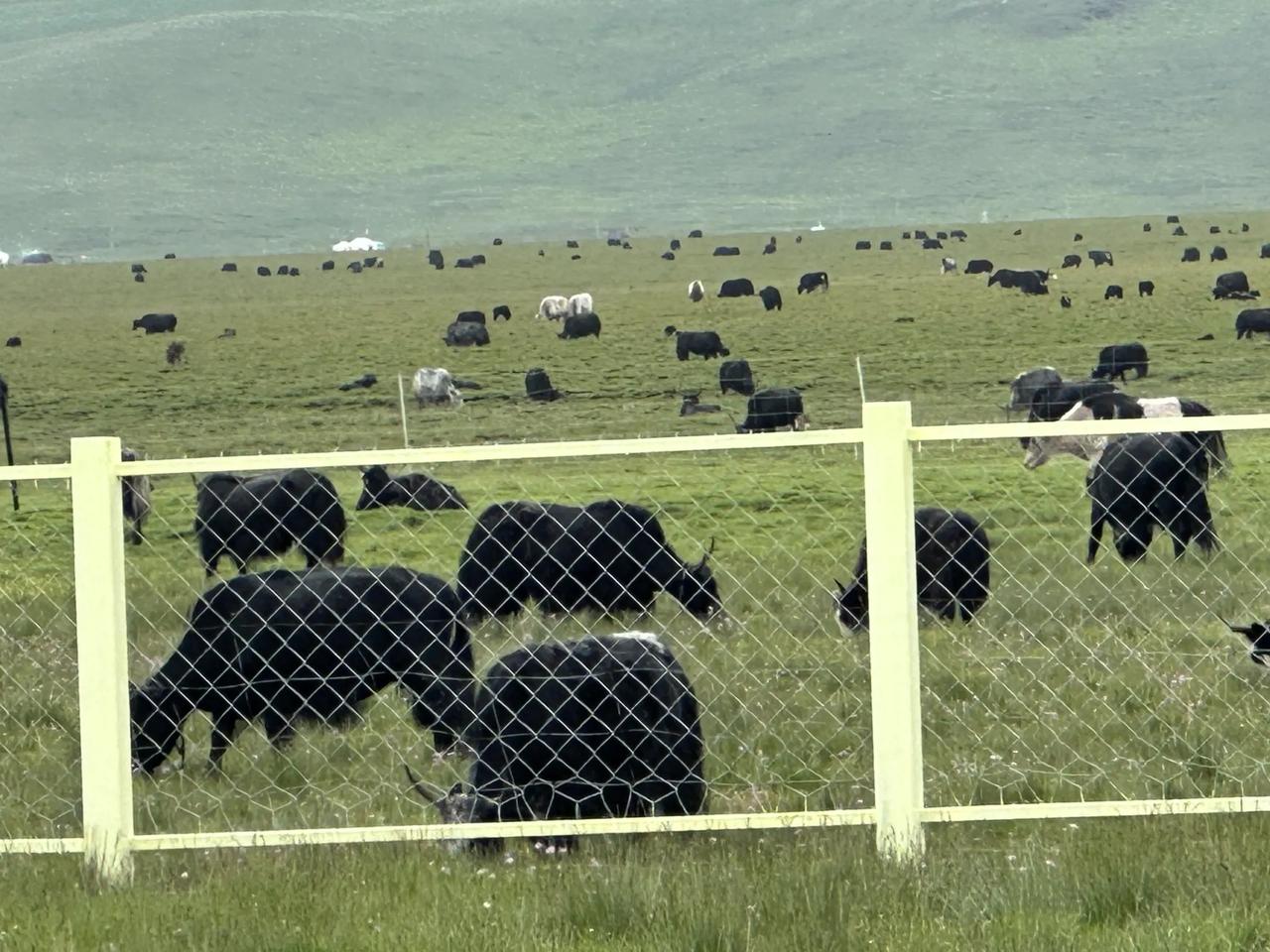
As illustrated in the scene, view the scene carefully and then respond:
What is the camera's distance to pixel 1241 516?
16.1 meters

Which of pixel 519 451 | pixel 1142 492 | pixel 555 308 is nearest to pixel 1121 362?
pixel 1142 492

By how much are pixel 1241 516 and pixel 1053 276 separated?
153 ft

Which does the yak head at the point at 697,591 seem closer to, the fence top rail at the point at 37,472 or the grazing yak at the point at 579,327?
the fence top rail at the point at 37,472

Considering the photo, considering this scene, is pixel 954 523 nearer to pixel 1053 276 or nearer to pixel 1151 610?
pixel 1151 610

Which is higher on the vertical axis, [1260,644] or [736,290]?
[736,290]

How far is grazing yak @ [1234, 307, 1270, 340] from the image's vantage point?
37469 mm

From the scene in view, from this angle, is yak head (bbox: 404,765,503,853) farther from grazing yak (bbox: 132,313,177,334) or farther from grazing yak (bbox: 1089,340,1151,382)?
grazing yak (bbox: 132,313,177,334)

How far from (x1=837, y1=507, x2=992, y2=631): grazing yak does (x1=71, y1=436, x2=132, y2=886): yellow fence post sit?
5.94 meters

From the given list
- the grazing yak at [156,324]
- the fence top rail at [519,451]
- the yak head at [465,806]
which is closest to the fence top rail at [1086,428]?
the fence top rail at [519,451]

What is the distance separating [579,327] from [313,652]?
123 feet

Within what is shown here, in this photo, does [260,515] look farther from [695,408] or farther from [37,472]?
[695,408]

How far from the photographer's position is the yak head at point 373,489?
62.6 feet

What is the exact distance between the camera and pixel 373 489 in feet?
62.9

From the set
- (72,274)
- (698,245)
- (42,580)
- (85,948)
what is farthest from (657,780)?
(698,245)
